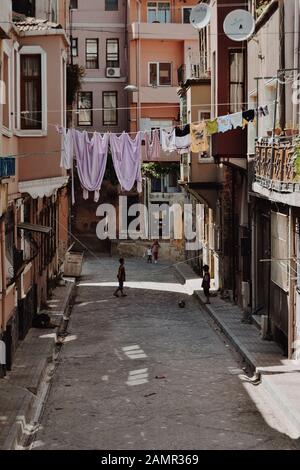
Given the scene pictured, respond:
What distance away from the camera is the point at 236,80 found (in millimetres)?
29469

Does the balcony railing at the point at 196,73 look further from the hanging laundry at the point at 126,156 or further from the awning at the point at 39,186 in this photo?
the awning at the point at 39,186

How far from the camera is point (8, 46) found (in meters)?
20.1

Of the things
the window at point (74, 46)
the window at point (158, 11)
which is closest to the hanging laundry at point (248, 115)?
the window at point (158, 11)

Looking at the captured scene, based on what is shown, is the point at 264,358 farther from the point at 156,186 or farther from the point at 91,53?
the point at 91,53

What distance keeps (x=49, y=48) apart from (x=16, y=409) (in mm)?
10493

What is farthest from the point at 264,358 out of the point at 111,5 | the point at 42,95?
the point at 111,5

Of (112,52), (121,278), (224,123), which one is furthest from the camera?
(112,52)

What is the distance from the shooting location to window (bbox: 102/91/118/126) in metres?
54.3

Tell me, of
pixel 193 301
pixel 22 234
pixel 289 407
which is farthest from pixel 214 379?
pixel 193 301

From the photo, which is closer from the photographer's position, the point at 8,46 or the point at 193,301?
the point at 8,46

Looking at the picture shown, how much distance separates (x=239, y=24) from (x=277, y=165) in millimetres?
6627

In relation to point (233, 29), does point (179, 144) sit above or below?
below

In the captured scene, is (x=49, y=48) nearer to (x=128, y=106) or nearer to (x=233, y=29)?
(x=233, y=29)

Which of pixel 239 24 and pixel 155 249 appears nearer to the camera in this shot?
pixel 239 24
